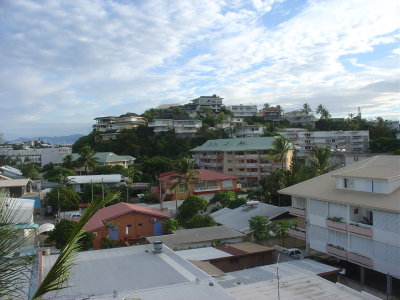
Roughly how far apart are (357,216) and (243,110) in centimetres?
11250

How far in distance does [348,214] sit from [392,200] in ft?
8.47

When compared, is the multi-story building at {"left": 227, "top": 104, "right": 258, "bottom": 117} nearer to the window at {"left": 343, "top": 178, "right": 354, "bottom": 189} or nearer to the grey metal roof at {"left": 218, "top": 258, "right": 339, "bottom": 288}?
the window at {"left": 343, "top": 178, "right": 354, "bottom": 189}

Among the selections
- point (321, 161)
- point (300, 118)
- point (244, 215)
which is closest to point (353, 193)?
point (244, 215)

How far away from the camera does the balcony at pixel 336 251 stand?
20987 millimetres

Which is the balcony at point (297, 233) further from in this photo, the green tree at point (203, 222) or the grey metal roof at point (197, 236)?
the green tree at point (203, 222)

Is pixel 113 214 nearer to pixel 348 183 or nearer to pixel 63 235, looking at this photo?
pixel 63 235

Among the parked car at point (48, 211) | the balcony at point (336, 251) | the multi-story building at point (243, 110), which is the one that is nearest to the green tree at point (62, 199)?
the parked car at point (48, 211)

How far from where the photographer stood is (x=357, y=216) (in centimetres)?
2111

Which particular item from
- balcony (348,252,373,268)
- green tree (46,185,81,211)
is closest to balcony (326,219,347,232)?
balcony (348,252,373,268)

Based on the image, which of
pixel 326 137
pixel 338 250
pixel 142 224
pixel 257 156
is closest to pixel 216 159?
pixel 257 156

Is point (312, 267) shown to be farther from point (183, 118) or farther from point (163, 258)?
point (183, 118)

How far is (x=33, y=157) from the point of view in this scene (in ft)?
439

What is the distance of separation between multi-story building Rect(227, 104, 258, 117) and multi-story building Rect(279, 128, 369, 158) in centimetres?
3750

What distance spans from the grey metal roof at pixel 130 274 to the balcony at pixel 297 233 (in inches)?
386
